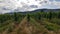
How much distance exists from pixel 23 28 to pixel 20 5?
0.51 meters

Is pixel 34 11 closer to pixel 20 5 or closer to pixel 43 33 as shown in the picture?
pixel 20 5

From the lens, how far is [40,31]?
2.07 m

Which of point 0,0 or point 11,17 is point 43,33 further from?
point 0,0

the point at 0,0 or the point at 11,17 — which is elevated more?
the point at 0,0

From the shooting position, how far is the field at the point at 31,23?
2.08m

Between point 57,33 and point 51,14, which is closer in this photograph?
point 57,33

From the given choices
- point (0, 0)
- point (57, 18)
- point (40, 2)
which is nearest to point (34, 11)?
point (40, 2)

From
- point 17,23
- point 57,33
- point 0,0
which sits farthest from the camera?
point 0,0

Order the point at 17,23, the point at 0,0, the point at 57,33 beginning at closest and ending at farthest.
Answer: the point at 57,33, the point at 17,23, the point at 0,0

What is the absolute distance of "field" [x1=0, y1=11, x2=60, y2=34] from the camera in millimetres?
2077

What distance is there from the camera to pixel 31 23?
2219 mm

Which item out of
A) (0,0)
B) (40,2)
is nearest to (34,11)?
(40,2)

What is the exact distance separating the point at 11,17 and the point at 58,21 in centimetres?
65

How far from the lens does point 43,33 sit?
6.72 ft
